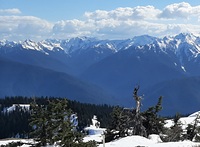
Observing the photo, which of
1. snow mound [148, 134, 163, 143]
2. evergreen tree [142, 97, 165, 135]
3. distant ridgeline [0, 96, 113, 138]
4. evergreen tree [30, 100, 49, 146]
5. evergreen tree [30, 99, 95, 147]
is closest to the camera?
evergreen tree [30, 99, 95, 147]

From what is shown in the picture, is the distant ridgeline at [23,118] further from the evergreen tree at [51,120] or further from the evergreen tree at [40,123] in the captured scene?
the evergreen tree at [51,120]

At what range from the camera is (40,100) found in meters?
183

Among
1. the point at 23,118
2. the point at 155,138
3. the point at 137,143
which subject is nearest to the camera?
the point at 137,143

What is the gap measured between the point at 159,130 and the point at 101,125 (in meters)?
106

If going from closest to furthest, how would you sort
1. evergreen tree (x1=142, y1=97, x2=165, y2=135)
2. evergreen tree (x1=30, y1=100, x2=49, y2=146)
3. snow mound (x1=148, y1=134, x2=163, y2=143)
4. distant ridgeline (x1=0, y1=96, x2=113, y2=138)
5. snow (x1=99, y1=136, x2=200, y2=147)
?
1. snow (x1=99, y1=136, x2=200, y2=147)
2. evergreen tree (x1=30, y1=100, x2=49, y2=146)
3. snow mound (x1=148, y1=134, x2=163, y2=143)
4. evergreen tree (x1=142, y1=97, x2=165, y2=135)
5. distant ridgeline (x1=0, y1=96, x2=113, y2=138)

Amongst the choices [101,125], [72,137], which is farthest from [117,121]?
[101,125]

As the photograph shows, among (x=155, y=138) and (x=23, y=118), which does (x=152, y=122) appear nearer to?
(x=155, y=138)

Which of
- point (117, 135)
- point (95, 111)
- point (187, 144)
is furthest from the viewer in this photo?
point (95, 111)

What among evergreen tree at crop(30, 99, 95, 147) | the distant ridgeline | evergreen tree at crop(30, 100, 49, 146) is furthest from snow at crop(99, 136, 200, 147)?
the distant ridgeline

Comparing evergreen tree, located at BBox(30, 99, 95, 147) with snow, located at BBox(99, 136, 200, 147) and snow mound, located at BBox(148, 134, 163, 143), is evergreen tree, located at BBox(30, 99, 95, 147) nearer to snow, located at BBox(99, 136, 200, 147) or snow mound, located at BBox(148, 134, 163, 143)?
snow, located at BBox(99, 136, 200, 147)

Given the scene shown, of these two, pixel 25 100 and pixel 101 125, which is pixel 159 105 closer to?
pixel 101 125

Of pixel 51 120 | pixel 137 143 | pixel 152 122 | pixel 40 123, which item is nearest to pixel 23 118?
pixel 152 122

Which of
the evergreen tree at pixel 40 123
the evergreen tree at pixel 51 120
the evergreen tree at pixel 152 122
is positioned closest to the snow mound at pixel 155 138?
the evergreen tree at pixel 152 122

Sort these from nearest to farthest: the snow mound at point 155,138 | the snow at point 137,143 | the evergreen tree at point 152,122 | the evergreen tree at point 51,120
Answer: the snow at point 137,143 < the evergreen tree at point 51,120 < the snow mound at point 155,138 < the evergreen tree at point 152,122
